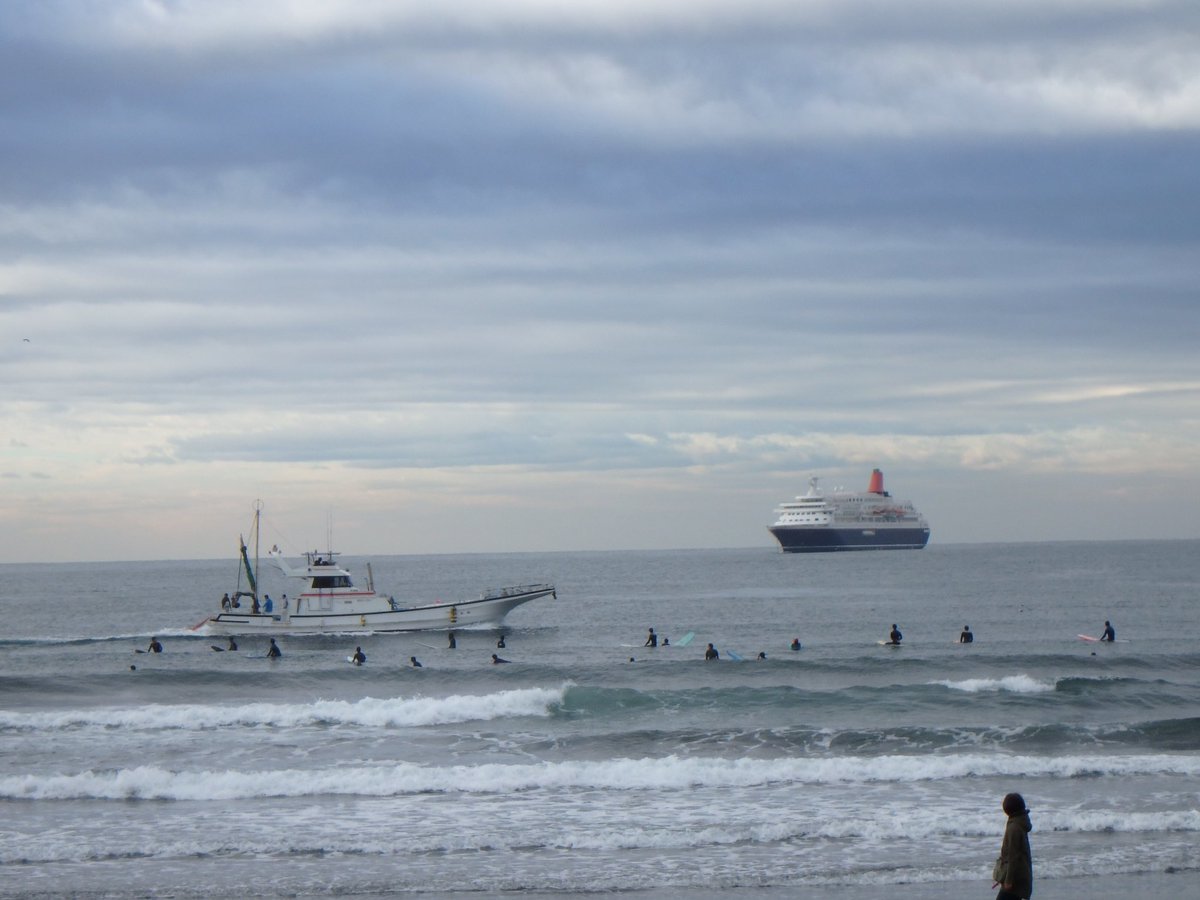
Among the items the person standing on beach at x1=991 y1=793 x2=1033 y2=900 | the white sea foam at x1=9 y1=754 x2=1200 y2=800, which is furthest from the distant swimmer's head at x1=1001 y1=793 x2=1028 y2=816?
the white sea foam at x1=9 y1=754 x2=1200 y2=800

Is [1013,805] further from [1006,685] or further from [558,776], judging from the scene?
[1006,685]

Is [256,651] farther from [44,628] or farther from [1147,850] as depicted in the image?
[1147,850]

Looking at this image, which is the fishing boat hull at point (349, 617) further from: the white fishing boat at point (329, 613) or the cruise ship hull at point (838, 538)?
the cruise ship hull at point (838, 538)

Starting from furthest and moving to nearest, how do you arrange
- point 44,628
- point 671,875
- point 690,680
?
point 44,628 → point 690,680 → point 671,875

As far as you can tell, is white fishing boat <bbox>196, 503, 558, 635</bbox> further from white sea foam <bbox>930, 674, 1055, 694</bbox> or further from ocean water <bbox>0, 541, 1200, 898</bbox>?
white sea foam <bbox>930, 674, 1055, 694</bbox>

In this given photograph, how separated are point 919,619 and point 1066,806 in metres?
49.7

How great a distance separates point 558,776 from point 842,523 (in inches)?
6154

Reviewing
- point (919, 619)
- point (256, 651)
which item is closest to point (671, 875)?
point (256, 651)

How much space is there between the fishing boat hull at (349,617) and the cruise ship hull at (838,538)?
118 metres

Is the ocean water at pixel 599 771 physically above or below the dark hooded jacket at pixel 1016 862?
below

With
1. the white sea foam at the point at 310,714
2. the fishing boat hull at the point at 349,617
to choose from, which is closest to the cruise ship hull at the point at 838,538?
the fishing boat hull at the point at 349,617

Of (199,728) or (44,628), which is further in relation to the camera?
(44,628)

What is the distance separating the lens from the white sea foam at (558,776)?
2336cm

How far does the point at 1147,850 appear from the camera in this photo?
18.1 m
